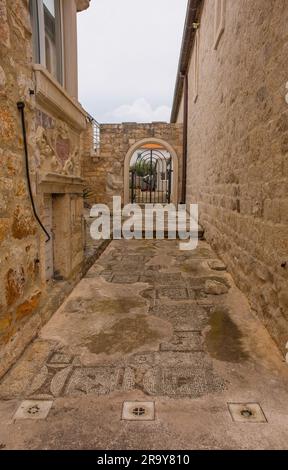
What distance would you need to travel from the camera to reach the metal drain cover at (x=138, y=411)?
1.43 metres

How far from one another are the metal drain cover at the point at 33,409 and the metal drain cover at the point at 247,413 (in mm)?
899

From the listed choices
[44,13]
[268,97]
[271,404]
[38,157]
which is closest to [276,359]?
[271,404]

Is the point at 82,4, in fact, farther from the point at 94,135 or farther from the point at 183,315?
the point at 94,135

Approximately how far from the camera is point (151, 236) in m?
5.86

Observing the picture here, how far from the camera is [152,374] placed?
1789 millimetres

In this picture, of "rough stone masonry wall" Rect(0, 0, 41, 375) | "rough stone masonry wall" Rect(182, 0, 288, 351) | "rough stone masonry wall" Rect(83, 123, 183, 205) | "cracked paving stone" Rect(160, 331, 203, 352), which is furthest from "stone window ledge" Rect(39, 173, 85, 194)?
"rough stone masonry wall" Rect(83, 123, 183, 205)

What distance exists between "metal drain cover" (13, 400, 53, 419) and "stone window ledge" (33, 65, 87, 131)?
77.1 inches

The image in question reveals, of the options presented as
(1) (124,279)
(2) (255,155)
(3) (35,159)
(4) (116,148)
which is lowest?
(1) (124,279)

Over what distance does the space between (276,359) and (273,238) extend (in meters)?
0.83

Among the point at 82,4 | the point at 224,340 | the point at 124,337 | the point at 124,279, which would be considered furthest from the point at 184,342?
the point at 82,4

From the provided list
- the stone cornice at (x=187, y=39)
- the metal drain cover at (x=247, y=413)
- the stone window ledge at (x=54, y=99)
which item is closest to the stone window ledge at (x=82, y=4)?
the stone window ledge at (x=54, y=99)

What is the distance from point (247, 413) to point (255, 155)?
80.5 inches

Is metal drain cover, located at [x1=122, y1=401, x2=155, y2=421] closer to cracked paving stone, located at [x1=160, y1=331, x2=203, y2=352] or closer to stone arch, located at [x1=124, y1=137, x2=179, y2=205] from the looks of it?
cracked paving stone, located at [x1=160, y1=331, x2=203, y2=352]
